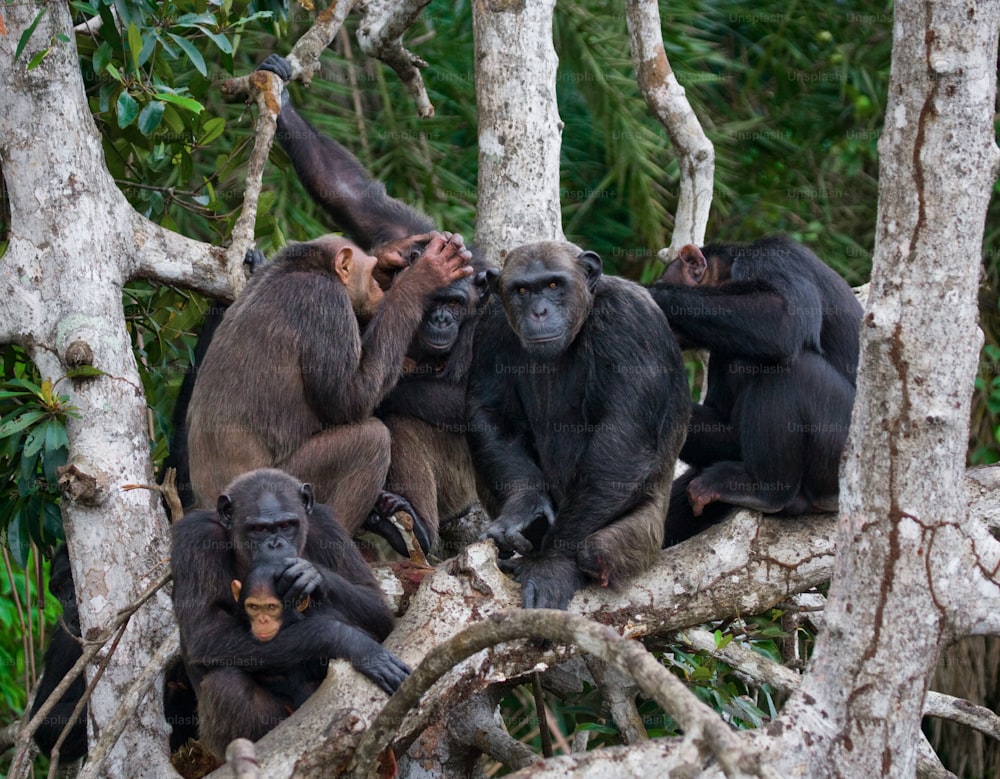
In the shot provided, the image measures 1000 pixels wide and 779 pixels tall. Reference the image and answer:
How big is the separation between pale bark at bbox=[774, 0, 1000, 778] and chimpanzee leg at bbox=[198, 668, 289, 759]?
2168 mm

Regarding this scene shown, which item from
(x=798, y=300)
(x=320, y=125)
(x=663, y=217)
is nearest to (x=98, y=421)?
(x=798, y=300)

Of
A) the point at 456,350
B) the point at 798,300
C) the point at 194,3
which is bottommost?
the point at 456,350

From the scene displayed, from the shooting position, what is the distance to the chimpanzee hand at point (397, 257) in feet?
24.0

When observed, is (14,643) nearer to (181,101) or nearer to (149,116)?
(149,116)

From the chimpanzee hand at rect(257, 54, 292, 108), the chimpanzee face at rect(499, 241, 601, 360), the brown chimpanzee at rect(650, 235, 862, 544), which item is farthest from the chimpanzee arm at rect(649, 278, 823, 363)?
the chimpanzee hand at rect(257, 54, 292, 108)

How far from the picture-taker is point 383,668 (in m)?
4.89

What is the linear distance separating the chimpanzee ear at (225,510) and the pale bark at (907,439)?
2.47 m

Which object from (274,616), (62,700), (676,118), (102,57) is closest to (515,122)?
(676,118)

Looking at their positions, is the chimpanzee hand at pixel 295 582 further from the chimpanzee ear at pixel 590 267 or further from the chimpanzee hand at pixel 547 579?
the chimpanzee ear at pixel 590 267

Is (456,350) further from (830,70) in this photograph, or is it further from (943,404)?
(830,70)

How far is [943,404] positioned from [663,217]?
8.07 meters

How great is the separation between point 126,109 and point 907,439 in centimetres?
437

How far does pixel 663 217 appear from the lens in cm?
1209

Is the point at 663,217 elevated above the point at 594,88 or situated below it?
below
